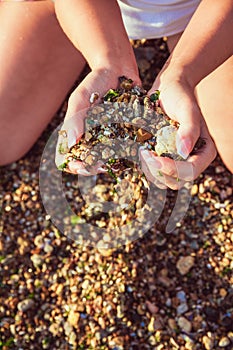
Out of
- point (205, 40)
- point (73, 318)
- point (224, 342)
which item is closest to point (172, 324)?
point (224, 342)

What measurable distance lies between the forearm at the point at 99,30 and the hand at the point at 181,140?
0.57 feet

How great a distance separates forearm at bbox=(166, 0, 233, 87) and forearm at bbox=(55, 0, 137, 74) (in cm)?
13

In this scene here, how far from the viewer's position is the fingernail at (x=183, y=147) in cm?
130

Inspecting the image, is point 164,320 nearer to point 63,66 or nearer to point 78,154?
point 78,154

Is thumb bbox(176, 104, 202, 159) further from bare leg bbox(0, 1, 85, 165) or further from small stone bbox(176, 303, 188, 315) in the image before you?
bare leg bbox(0, 1, 85, 165)

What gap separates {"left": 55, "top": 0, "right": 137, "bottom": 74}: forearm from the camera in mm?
1555

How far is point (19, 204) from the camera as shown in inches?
70.1

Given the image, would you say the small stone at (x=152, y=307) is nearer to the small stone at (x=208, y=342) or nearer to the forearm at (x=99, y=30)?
the small stone at (x=208, y=342)

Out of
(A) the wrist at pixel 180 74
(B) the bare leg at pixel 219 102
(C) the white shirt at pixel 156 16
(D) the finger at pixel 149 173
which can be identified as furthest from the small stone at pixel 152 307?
(C) the white shirt at pixel 156 16

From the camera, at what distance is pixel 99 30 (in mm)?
1580

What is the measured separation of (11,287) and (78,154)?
52 centimetres

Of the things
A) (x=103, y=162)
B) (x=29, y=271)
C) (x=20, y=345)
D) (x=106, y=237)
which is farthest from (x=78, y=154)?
(x=20, y=345)

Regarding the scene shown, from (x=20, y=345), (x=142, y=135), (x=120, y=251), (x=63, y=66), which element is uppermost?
(x=142, y=135)

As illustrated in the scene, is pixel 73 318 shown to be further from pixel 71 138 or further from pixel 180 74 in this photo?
pixel 180 74
